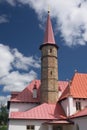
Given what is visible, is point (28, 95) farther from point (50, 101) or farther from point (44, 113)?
point (44, 113)

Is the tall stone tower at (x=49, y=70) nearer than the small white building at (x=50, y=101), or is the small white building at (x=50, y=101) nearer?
the small white building at (x=50, y=101)

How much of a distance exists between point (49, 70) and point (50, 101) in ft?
16.3

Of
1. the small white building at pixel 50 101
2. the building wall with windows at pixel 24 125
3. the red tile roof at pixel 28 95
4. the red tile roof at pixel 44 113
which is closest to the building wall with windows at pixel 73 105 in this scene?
the small white building at pixel 50 101

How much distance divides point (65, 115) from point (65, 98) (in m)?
2.34

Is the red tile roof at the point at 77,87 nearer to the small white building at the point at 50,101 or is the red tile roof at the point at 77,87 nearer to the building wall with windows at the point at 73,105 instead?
the small white building at the point at 50,101

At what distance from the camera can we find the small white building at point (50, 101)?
33.2m

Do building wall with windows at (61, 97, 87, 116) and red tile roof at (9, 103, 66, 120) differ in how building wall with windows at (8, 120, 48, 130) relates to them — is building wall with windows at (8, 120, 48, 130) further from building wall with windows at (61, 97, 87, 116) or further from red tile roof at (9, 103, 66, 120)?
building wall with windows at (61, 97, 87, 116)

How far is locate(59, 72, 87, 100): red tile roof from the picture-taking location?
1432 inches

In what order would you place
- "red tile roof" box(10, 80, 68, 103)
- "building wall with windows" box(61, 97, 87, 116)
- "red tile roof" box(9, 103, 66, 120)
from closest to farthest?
"red tile roof" box(9, 103, 66, 120), "building wall with windows" box(61, 97, 87, 116), "red tile roof" box(10, 80, 68, 103)

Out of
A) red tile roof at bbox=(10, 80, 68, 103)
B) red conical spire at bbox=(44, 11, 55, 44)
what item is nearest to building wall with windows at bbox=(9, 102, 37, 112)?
red tile roof at bbox=(10, 80, 68, 103)

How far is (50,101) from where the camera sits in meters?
39.5

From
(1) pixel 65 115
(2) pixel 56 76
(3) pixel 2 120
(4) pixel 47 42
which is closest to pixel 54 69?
(2) pixel 56 76

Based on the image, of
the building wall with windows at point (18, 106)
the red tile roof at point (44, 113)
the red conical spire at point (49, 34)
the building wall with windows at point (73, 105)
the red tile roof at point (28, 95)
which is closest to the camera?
the red tile roof at point (44, 113)

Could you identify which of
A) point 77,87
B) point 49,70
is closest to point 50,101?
point 77,87
